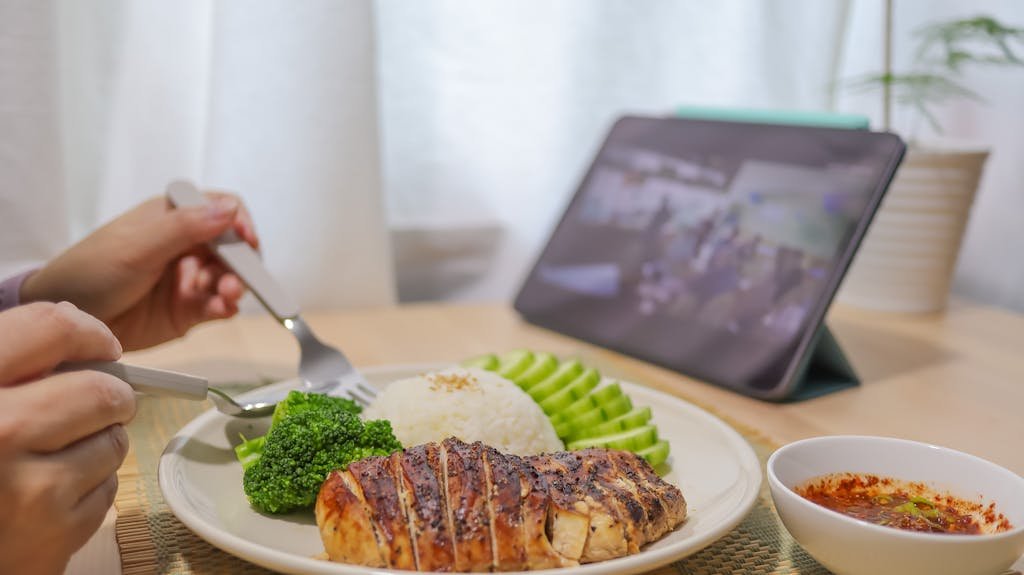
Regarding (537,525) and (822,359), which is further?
(822,359)

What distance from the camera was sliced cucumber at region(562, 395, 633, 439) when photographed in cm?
128

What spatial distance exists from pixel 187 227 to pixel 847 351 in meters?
1.32

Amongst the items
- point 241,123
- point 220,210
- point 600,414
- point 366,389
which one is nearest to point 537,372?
point 600,414

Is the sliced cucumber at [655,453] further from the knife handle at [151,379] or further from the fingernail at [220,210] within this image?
the fingernail at [220,210]

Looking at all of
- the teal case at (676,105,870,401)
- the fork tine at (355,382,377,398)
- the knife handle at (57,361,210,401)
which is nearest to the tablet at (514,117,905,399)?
the teal case at (676,105,870,401)

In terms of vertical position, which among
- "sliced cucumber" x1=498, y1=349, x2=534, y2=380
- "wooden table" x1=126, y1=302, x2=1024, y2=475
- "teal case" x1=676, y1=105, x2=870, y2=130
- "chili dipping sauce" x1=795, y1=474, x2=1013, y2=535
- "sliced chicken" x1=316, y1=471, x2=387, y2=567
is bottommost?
"wooden table" x1=126, y1=302, x2=1024, y2=475

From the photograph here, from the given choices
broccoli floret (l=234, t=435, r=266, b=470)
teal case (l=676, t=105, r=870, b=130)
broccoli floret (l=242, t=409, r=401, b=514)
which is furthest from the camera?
teal case (l=676, t=105, r=870, b=130)

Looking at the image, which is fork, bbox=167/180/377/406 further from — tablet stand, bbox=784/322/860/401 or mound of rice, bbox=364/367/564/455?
tablet stand, bbox=784/322/860/401

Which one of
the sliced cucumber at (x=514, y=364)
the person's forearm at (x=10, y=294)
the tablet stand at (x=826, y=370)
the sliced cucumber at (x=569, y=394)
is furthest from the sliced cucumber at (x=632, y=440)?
the person's forearm at (x=10, y=294)

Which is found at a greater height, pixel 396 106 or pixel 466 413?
pixel 396 106

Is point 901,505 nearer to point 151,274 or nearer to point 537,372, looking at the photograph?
point 537,372

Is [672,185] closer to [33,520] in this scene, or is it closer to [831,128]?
[831,128]

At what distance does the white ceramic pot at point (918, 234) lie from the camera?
200 centimetres

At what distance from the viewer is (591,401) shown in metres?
1.30
